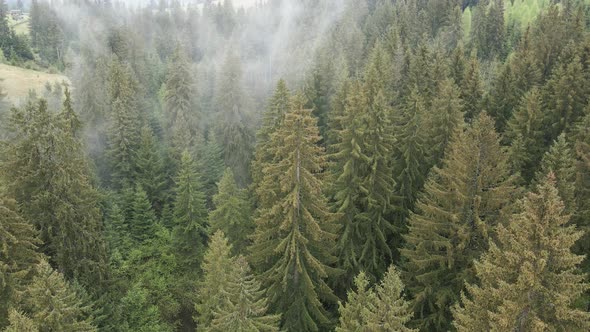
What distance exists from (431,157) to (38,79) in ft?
243

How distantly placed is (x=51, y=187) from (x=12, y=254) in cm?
392

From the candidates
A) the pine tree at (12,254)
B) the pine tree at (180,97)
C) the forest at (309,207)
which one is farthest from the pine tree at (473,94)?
the pine tree at (12,254)

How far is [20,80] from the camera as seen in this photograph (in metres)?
75.2

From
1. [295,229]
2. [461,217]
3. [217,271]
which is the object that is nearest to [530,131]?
[461,217]

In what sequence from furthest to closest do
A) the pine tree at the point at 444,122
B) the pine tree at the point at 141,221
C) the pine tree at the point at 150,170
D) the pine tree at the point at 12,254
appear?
the pine tree at the point at 150,170, the pine tree at the point at 141,221, the pine tree at the point at 444,122, the pine tree at the point at 12,254

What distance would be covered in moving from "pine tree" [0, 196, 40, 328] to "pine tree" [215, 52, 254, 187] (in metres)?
25.1

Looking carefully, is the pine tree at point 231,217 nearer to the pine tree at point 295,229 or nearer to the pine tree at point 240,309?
the pine tree at point 295,229

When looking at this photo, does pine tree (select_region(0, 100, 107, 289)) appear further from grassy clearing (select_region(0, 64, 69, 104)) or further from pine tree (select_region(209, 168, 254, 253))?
grassy clearing (select_region(0, 64, 69, 104))

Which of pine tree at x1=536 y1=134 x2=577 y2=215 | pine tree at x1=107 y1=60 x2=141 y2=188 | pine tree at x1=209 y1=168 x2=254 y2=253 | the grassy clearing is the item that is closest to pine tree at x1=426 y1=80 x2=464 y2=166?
pine tree at x1=536 y1=134 x2=577 y2=215

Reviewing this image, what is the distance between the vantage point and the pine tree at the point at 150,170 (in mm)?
40250

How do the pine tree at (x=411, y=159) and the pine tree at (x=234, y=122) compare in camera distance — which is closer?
the pine tree at (x=411, y=159)

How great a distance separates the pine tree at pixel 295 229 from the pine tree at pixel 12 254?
10.4m

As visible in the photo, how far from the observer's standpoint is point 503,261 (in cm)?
1348

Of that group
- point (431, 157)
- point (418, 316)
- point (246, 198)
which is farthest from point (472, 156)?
point (246, 198)
